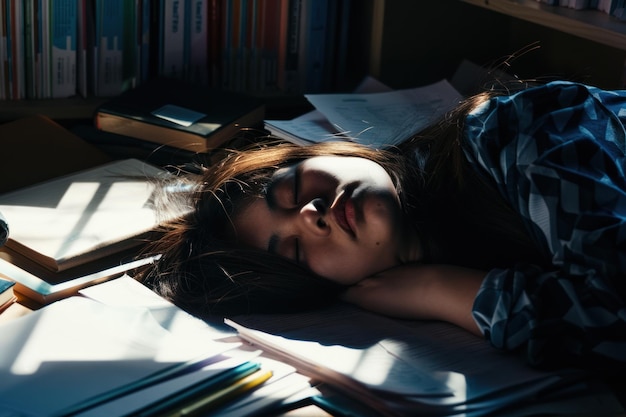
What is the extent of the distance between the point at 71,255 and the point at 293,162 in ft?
1.05

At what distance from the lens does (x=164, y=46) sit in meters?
1.73

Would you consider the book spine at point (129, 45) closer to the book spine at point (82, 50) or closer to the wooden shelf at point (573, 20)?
the book spine at point (82, 50)

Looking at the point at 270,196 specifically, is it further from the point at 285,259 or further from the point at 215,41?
the point at 215,41

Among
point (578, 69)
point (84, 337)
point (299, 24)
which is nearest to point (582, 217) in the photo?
point (84, 337)

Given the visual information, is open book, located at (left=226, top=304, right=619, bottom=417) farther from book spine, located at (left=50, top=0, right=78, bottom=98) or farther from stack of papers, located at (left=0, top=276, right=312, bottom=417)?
book spine, located at (left=50, top=0, right=78, bottom=98)

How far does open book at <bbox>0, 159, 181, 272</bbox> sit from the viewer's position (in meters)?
1.18

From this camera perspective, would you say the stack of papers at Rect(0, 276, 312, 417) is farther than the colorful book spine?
No

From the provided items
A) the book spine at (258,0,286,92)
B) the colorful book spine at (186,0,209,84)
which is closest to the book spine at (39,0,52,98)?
the colorful book spine at (186,0,209,84)

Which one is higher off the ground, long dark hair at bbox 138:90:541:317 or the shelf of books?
the shelf of books

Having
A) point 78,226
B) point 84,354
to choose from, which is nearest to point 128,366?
point 84,354

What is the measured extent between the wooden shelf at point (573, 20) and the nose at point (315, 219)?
1.55 ft

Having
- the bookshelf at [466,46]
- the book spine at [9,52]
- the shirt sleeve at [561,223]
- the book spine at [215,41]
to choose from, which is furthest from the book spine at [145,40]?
the shirt sleeve at [561,223]

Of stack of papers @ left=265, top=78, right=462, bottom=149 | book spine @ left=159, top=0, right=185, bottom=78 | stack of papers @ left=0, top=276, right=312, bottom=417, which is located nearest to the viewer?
stack of papers @ left=0, top=276, right=312, bottom=417

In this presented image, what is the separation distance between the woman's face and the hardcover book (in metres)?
0.36
